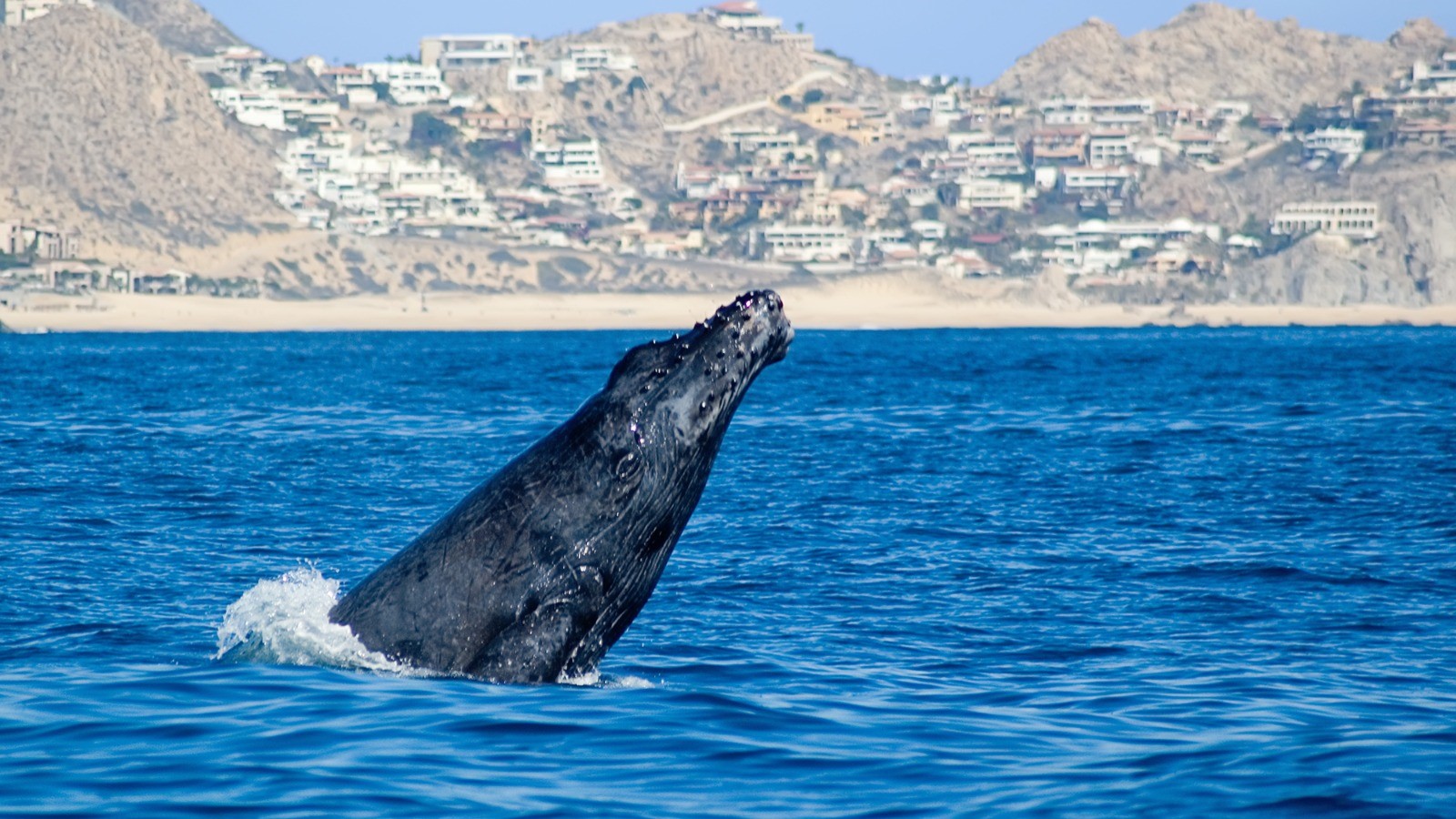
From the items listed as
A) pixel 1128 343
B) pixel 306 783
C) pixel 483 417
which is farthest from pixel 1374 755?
pixel 1128 343

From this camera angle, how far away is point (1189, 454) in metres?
28.0

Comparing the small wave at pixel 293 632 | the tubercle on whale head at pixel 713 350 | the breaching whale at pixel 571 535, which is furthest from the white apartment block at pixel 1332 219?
the breaching whale at pixel 571 535

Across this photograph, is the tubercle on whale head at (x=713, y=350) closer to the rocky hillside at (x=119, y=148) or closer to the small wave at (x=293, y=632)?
the small wave at (x=293, y=632)

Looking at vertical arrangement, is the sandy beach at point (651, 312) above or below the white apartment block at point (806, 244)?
below

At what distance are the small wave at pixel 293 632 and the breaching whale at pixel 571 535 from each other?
0.60ft

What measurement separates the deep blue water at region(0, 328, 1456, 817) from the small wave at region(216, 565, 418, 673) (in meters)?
0.10

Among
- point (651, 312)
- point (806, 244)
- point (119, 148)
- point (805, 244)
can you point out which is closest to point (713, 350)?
point (651, 312)

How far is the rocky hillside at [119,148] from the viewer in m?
161

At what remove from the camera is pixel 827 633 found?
12328 millimetres

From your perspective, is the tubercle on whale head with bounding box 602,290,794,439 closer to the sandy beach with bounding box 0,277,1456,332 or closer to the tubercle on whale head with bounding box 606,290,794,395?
the tubercle on whale head with bounding box 606,290,794,395

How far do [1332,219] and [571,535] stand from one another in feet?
615

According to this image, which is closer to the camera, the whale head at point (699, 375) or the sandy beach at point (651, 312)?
the whale head at point (699, 375)

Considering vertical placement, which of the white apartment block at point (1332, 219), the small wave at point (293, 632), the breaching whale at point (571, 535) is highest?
the white apartment block at point (1332, 219)

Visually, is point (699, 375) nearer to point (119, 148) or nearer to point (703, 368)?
point (703, 368)
